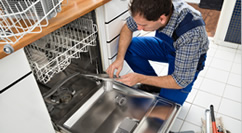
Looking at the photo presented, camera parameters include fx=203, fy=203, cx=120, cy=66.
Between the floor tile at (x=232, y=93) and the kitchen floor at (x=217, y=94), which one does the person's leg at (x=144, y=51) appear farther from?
the floor tile at (x=232, y=93)

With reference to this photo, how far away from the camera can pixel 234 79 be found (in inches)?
75.4

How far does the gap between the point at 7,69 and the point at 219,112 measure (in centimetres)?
151

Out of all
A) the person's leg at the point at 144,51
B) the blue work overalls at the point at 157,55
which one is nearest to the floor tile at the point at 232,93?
the blue work overalls at the point at 157,55

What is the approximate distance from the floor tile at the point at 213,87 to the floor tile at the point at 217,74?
0.19ft

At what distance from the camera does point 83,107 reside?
1.32 metres

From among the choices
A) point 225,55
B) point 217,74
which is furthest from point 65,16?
point 225,55

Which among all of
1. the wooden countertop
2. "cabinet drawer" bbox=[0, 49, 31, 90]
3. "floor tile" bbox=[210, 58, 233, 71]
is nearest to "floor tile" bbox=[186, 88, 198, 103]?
"floor tile" bbox=[210, 58, 233, 71]

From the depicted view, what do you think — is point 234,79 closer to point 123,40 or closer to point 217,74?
point 217,74

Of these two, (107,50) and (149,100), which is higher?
(107,50)

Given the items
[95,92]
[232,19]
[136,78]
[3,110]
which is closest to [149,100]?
[136,78]

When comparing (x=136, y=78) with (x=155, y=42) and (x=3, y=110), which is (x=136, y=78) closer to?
(x=155, y=42)

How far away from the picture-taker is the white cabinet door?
2.80 feet

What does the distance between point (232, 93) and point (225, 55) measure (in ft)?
2.02

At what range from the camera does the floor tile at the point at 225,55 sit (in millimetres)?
2189
